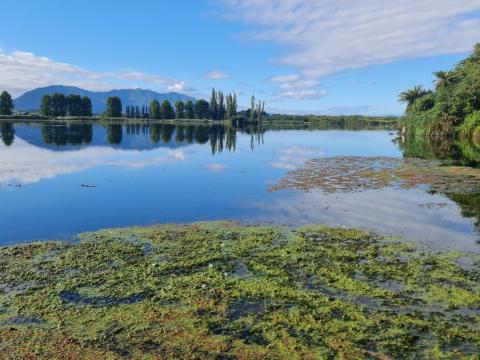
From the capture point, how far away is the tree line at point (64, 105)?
16675 cm

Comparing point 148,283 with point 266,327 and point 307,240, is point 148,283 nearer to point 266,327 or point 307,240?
point 266,327

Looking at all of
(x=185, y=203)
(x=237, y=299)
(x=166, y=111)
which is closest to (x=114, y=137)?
(x=185, y=203)

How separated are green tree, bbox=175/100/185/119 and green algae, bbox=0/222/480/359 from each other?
7155 inches

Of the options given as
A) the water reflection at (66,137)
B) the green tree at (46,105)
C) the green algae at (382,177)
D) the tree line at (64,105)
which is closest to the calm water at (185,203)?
the green algae at (382,177)

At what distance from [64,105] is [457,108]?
158 m

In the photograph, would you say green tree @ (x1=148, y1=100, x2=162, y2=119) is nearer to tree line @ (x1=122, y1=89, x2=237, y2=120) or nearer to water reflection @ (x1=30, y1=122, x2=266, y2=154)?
tree line @ (x1=122, y1=89, x2=237, y2=120)

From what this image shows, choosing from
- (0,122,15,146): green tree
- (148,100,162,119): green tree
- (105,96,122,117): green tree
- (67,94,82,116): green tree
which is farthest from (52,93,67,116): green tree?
(0,122,15,146): green tree

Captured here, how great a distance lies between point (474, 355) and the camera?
23.9 feet

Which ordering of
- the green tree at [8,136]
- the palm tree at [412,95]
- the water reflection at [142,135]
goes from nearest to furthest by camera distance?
the green tree at [8,136]
the water reflection at [142,135]
the palm tree at [412,95]

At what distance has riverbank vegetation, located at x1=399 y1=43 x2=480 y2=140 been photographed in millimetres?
62938

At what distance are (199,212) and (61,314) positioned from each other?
10.7m

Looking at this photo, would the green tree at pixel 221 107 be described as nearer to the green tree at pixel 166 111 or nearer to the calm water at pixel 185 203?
the green tree at pixel 166 111

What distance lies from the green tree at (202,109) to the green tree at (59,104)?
60.2m

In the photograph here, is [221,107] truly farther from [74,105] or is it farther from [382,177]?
[382,177]
